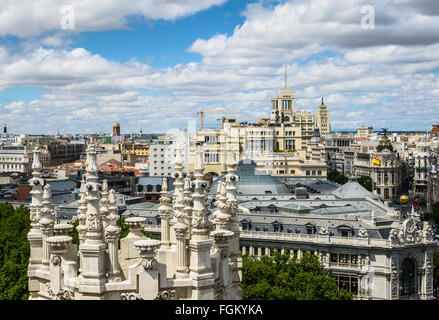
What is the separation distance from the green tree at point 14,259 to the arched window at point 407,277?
127 ft

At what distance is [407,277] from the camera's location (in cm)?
6394

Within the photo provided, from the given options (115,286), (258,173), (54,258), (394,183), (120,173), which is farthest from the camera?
(394,183)

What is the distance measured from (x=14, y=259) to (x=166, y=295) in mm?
26029

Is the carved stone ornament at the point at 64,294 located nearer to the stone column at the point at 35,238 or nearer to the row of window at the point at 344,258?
the stone column at the point at 35,238

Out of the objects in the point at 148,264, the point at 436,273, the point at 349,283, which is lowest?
the point at 436,273

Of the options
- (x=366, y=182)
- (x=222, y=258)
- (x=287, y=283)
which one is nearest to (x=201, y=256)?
(x=222, y=258)

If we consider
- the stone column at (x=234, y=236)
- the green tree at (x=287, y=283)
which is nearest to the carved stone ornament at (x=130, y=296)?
the stone column at (x=234, y=236)

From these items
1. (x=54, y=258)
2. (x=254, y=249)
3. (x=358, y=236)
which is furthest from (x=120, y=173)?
(x=54, y=258)

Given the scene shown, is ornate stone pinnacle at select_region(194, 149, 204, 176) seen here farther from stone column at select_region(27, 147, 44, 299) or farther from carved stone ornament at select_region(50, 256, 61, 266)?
stone column at select_region(27, 147, 44, 299)

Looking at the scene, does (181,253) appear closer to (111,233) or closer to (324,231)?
(111,233)

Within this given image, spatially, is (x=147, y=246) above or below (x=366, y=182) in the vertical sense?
above
